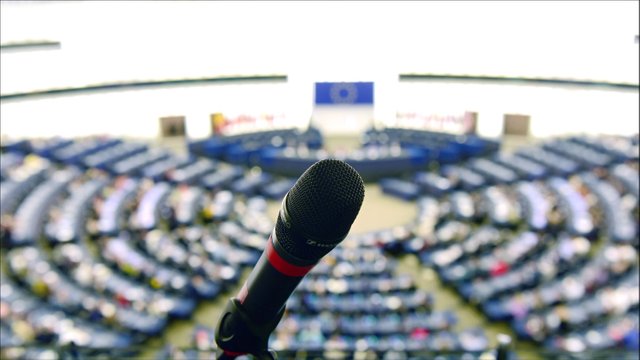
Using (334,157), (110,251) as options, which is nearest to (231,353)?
(334,157)

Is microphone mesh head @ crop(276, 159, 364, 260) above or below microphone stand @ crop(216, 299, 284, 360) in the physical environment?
above

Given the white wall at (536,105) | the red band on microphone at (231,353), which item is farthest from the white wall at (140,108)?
the red band on microphone at (231,353)

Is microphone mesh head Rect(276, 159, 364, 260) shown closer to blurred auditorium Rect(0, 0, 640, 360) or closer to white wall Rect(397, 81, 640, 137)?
blurred auditorium Rect(0, 0, 640, 360)

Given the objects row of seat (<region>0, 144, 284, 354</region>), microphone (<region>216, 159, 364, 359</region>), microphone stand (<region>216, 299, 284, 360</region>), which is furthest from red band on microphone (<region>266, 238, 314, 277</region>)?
row of seat (<region>0, 144, 284, 354</region>)

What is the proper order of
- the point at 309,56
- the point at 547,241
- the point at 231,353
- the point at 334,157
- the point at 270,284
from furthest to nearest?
the point at 309,56, the point at 547,241, the point at 334,157, the point at 231,353, the point at 270,284

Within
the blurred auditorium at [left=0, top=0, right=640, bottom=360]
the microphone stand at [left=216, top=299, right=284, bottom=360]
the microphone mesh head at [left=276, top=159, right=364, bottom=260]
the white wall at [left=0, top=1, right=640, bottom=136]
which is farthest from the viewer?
the white wall at [left=0, top=1, right=640, bottom=136]

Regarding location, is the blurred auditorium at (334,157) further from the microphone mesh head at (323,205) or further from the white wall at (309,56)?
the microphone mesh head at (323,205)

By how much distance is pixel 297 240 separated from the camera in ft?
5.54

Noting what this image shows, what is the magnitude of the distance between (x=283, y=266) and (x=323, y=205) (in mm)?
223

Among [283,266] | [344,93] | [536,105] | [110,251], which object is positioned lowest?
[110,251]

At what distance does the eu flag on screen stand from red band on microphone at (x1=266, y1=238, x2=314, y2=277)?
2334 centimetres

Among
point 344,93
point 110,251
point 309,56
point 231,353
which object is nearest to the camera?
point 231,353

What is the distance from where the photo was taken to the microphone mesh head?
1659 millimetres

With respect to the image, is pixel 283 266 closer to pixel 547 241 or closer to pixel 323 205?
pixel 323 205
